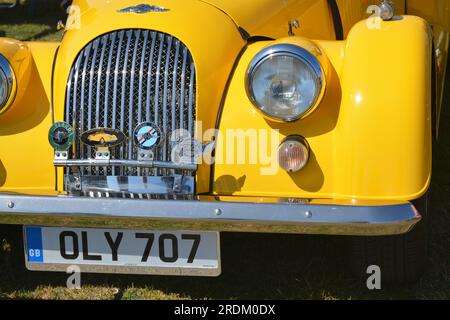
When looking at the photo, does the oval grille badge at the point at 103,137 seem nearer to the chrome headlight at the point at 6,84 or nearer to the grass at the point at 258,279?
the chrome headlight at the point at 6,84

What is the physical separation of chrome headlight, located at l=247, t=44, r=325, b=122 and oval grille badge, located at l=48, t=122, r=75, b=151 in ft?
2.33

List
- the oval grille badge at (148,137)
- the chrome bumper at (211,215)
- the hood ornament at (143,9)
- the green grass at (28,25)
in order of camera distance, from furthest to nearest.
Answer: the green grass at (28,25) < the hood ornament at (143,9) < the oval grille badge at (148,137) < the chrome bumper at (211,215)

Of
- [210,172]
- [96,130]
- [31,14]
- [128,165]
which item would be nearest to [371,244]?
[210,172]

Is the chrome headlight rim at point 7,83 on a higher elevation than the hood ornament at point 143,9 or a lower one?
lower

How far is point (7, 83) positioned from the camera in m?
2.62

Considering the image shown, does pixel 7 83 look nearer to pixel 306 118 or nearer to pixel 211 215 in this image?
pixel 211 215

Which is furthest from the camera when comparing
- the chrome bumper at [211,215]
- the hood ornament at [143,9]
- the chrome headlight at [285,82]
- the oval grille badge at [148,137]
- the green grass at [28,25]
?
the green grass at [28,25]

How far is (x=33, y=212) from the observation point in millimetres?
2348

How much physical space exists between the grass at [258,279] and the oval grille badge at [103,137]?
28.7 inches

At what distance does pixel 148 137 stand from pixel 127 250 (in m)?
0.44

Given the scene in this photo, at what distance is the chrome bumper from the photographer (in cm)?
225

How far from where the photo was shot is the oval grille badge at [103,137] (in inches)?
99.7

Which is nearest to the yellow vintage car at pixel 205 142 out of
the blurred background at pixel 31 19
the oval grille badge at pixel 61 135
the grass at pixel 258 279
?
the oval grille badge at pixel 61 135

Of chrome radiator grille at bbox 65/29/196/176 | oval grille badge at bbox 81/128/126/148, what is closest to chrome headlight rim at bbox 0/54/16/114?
chrome radiator grille at bbox 65/29/196/176
